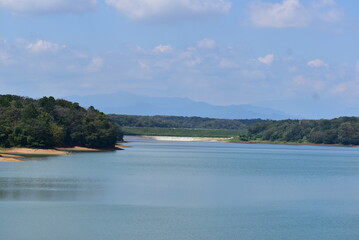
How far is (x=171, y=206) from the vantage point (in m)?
61.4

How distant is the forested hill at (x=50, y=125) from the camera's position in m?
142

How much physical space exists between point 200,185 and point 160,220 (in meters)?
30.1

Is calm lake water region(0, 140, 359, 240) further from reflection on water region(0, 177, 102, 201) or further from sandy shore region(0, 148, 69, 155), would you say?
sandy shore region(0, 148, 69, 155)

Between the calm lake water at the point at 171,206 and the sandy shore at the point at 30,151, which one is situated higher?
the sandy shore at the point at 30,151

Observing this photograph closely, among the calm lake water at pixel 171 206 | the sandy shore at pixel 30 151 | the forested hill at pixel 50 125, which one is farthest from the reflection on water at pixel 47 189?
the forested hill at pixel 50 125

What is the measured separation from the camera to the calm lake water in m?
48.4

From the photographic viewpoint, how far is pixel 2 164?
108 metres

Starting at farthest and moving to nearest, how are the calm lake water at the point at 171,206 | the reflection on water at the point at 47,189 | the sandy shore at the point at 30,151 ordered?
the sandy shore at the point at 30,151
the reflection on water at the point at 47,189
the calm lake water at the point at 171,206

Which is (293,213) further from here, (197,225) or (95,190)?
(95,190)

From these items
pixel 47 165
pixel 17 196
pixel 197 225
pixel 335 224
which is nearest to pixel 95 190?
pixel 17 196

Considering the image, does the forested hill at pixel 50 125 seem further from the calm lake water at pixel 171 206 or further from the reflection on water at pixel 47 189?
the reflection on water at pixel 47 189

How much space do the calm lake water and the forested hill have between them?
136ft

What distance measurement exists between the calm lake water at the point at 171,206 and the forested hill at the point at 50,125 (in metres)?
41.5

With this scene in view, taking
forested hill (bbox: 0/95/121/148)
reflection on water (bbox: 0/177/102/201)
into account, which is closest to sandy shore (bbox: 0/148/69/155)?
forested hill (bbox: 0/95/121/148)
